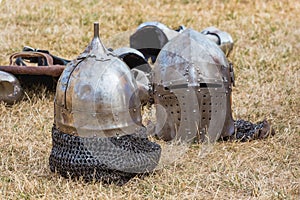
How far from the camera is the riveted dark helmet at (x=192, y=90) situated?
16.0 ft

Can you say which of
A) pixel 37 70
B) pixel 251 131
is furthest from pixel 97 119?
pixel 37 70

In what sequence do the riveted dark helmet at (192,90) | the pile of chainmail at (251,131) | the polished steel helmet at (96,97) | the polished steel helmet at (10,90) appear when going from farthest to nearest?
the polished steel helmet at (10,90), the pile of chainmail at (251,131), the riveted dark helmet at (192,90), the polished steel helmet at (96,97)

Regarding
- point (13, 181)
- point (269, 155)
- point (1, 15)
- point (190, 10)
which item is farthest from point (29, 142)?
point (190, 10)

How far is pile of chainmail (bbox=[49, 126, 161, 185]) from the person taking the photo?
4.09 m

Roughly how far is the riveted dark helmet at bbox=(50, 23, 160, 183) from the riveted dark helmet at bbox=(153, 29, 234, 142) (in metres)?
0.76

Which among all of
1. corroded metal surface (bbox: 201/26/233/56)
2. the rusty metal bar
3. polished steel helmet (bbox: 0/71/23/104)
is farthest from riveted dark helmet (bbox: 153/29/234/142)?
corroded metal surface (bbox: 201/26/233/56)

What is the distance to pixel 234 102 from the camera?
6.04m

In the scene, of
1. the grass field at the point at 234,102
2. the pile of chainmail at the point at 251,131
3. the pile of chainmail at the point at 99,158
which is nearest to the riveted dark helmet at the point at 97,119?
the pile of chainmail at the point at 99,158

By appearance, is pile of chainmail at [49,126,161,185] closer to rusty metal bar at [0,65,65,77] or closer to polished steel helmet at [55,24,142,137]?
polished steel helmet at [55,24,142,137]

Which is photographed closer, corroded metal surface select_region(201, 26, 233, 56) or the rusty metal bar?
the rusty metal bar

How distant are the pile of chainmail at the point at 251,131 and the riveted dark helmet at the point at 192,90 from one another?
0.32 feet

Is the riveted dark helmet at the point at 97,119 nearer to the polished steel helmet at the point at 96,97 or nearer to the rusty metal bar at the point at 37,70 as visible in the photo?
the polished steel helmet at the point at 96,97

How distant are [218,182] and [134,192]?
569 millimetres

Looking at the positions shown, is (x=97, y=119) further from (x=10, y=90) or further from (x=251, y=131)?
(x=10, y=90)
